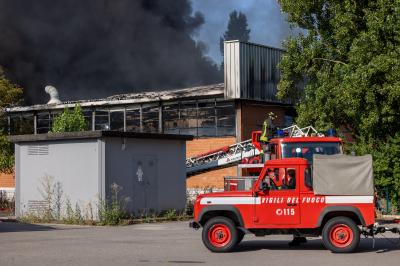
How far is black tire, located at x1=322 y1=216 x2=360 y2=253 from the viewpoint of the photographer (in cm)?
1475

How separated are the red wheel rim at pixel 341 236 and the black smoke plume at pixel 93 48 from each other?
6361 centimetres

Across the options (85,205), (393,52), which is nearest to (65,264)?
(85,205)

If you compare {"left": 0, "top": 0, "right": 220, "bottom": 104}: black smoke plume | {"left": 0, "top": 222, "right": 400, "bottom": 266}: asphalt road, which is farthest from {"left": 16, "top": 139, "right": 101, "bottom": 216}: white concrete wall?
{"left": 0, "top": 0, "right": 220, "bottom": 104}: black smoke plume

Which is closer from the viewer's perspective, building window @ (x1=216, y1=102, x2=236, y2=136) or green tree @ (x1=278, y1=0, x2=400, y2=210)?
green tree @ (x1=278, y1=0, x2=400, y2=210)

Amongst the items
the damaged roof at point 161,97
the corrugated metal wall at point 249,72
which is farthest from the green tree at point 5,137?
the corrugated metal wall at point 249,72

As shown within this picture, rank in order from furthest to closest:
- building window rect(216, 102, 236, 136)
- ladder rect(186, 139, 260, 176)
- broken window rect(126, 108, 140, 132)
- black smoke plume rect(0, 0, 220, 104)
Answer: black smoke plume rect(0, 0, 220, 104) → broken window rect(126, 108, 140, 132) → building window rect(216, 102, 236, 136) → ladder rect(186, 139, 260, 176)

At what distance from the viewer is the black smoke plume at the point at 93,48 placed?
76.9 meters

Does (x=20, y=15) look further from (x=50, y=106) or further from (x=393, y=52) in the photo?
(x=393, y=52)

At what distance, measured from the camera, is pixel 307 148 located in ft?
69.8

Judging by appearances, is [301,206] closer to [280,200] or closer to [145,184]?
[280,200]

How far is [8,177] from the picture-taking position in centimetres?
4988

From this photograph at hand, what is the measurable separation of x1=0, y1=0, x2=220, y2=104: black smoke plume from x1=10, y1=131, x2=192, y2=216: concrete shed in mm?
49169

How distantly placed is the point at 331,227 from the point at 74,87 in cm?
6918

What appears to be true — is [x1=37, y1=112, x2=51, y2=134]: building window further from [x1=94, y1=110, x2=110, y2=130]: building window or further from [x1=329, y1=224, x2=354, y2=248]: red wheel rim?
[x1=329, y1=224, x2=354, y2=248]: red wheel rim
